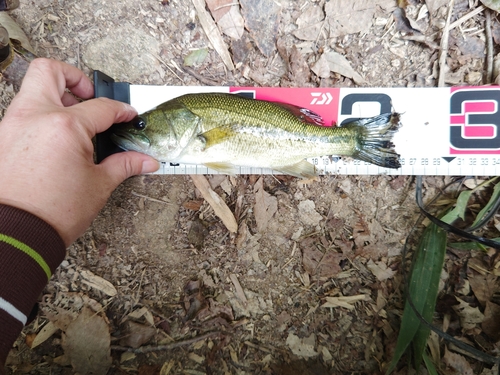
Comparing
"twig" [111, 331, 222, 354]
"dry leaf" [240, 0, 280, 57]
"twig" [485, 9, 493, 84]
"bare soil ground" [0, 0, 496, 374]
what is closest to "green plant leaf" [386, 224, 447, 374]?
"bare soil ground" [0, 0, 496, 374]

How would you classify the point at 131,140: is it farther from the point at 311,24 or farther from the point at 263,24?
the point at 311,24

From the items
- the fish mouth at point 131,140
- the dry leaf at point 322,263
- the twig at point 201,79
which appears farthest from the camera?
the twig at point 201,79

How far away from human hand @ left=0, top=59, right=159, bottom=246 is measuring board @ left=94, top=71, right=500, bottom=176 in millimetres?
653

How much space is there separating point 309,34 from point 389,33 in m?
0.75

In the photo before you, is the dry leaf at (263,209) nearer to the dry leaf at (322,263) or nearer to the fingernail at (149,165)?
the dry leaf at (322,263)

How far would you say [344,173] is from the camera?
303cm

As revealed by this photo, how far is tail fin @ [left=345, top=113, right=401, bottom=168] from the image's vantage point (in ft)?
9.33

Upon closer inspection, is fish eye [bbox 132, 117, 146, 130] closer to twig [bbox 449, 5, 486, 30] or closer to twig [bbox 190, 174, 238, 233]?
twig [bbox 190, 174, 238, 233]

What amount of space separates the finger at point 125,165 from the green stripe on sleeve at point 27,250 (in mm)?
665

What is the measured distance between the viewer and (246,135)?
274 centimetres

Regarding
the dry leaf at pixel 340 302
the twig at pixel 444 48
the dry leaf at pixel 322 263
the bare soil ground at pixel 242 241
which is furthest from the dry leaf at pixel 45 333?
the twig at pixel 444 48

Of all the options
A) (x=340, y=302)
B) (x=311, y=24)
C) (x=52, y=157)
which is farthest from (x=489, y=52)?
(x=52, y=157)

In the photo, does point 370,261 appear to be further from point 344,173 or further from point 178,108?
point 178,108

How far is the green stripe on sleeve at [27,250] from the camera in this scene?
1917 millimetres
